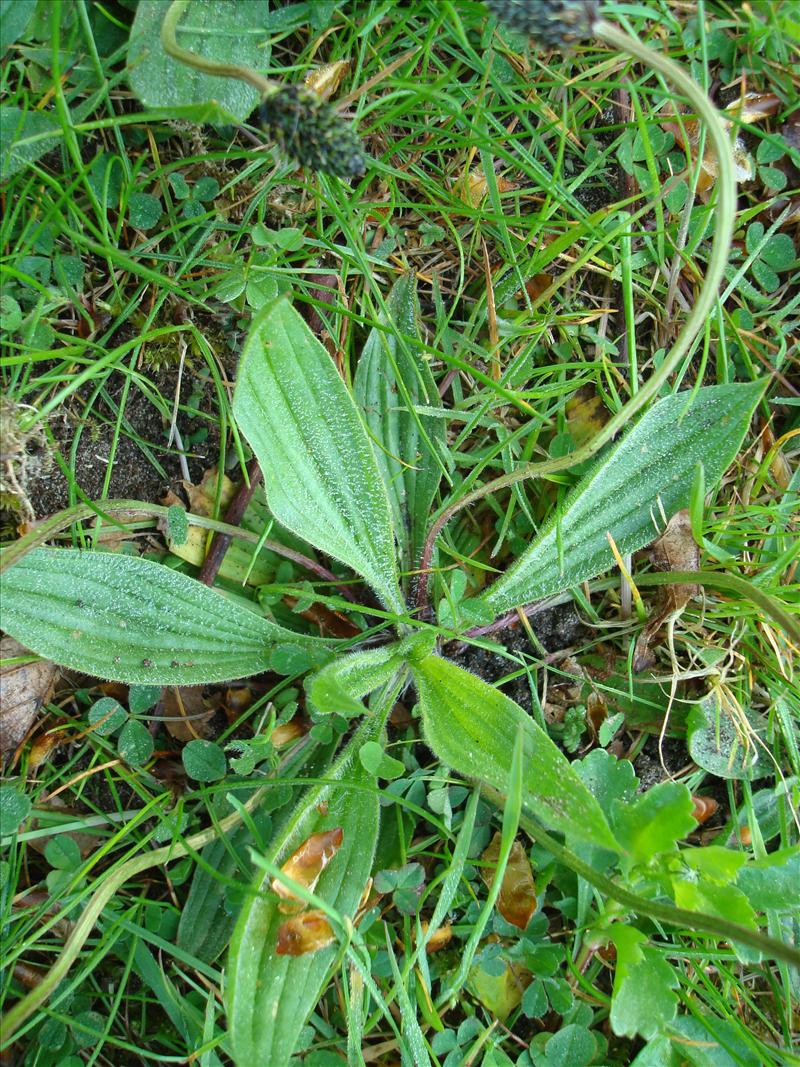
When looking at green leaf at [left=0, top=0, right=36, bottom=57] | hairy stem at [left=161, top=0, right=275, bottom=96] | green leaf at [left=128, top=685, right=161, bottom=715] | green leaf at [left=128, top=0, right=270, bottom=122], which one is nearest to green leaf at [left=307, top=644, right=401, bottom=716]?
green leaf at [left=128, top=685, right=161, bottom=715]

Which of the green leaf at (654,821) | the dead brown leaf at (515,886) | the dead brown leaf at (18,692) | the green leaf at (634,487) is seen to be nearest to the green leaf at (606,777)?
the green leaf at (654,821)

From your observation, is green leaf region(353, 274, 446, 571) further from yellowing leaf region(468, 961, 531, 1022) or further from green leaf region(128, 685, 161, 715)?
yellowing leaf region(468, 961, 531, 1022)

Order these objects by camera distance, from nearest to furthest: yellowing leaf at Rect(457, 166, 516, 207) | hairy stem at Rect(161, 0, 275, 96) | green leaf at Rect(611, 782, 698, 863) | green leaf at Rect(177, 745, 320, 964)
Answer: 1. hairy stem at Rect(161, 0, 275, 96)
2. green leaf at Rect(611, 782, 698, 863)
3. green leaf at Rect(177, 745, 320, 964)
4. yellowing leaf at Rect(457, 166, 516, 207)

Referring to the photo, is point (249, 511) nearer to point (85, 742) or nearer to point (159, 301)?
point (159, 301)

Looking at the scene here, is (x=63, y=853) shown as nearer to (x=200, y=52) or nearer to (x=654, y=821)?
(x=654, y=821)

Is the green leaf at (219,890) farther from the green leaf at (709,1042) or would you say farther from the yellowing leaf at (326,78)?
the yellowing leaf at (326,78)

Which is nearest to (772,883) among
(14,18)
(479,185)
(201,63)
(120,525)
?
(120,525)
